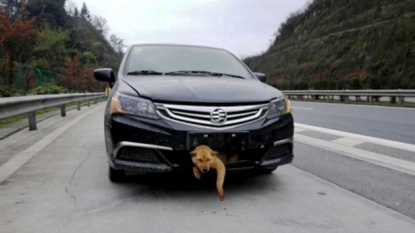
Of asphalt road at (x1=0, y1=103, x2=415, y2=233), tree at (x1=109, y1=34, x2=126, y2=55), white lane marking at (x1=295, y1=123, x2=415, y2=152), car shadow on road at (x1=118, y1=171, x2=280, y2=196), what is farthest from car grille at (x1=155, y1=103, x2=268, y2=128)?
tree at (x1=109, y1=34, x2=126, y2=55)

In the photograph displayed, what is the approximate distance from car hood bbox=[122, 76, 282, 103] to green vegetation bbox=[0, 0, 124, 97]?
10.9 meters

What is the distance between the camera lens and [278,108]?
4.25 m

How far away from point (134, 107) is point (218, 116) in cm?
75

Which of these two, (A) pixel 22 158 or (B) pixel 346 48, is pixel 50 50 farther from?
(A) pixel 22 158

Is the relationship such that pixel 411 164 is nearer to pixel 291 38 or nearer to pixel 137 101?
pixel 137 101

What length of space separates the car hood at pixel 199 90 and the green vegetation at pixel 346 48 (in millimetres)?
28414

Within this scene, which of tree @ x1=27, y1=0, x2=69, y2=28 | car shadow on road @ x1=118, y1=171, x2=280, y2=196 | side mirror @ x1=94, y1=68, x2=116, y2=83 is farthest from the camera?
tree @ x1=27, y1=0, x2=69, y2=28

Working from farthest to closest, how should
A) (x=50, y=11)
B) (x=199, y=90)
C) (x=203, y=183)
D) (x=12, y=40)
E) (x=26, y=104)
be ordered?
(x=50, y=11), (x=12, y=40), (x=26, y=104), (x=203, y=183), (x=199, y=90)

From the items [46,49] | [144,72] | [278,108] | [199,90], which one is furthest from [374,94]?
[46,49]

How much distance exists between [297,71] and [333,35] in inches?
240

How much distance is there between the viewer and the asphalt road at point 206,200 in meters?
3.28

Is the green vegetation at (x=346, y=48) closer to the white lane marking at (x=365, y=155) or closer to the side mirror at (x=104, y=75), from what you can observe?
the white lane marking at (x=365, y=155)

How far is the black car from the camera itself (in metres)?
3.83

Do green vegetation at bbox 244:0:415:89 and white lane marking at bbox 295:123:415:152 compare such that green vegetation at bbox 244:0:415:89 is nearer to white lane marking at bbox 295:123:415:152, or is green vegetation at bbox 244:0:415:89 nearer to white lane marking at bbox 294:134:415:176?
white lane marking at bbox 295:123:415:152
